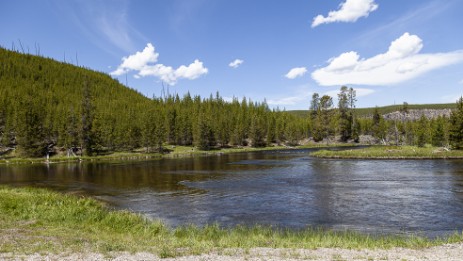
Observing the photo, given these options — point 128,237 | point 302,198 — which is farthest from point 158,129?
point 128,237

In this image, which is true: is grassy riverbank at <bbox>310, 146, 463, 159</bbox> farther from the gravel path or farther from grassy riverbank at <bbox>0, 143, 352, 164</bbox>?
the gravel path

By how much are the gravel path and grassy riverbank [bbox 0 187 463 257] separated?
0.69 m

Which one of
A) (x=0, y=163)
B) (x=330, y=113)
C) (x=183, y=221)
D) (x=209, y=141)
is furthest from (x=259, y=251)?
(x=330, y=113)

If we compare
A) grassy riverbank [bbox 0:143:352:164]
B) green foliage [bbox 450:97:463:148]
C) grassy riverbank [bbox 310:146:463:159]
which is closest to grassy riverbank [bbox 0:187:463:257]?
grassy riverbank [bbox 310:146:463:159]

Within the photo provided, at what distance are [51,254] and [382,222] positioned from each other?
2217cm

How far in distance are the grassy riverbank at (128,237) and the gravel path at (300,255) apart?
27.3 inches

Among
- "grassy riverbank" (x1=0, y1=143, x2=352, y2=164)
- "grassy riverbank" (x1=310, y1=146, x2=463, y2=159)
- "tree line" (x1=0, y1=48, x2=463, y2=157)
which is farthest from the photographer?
"tree line" (x1=0, y1=48, x2=463, y2=157)

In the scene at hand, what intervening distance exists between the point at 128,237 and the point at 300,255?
10123 mm

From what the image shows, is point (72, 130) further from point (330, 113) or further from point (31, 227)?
point (330, 113)

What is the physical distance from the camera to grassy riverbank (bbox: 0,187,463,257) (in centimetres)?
1789

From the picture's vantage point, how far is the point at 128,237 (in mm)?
21266

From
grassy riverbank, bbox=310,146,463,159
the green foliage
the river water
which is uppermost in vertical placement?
the green foliage

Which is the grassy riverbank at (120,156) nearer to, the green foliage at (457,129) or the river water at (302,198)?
the river water at (302,198)

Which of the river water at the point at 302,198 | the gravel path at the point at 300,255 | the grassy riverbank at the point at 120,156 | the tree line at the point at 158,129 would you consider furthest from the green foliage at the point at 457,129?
the gravel path at the point at 300,255
